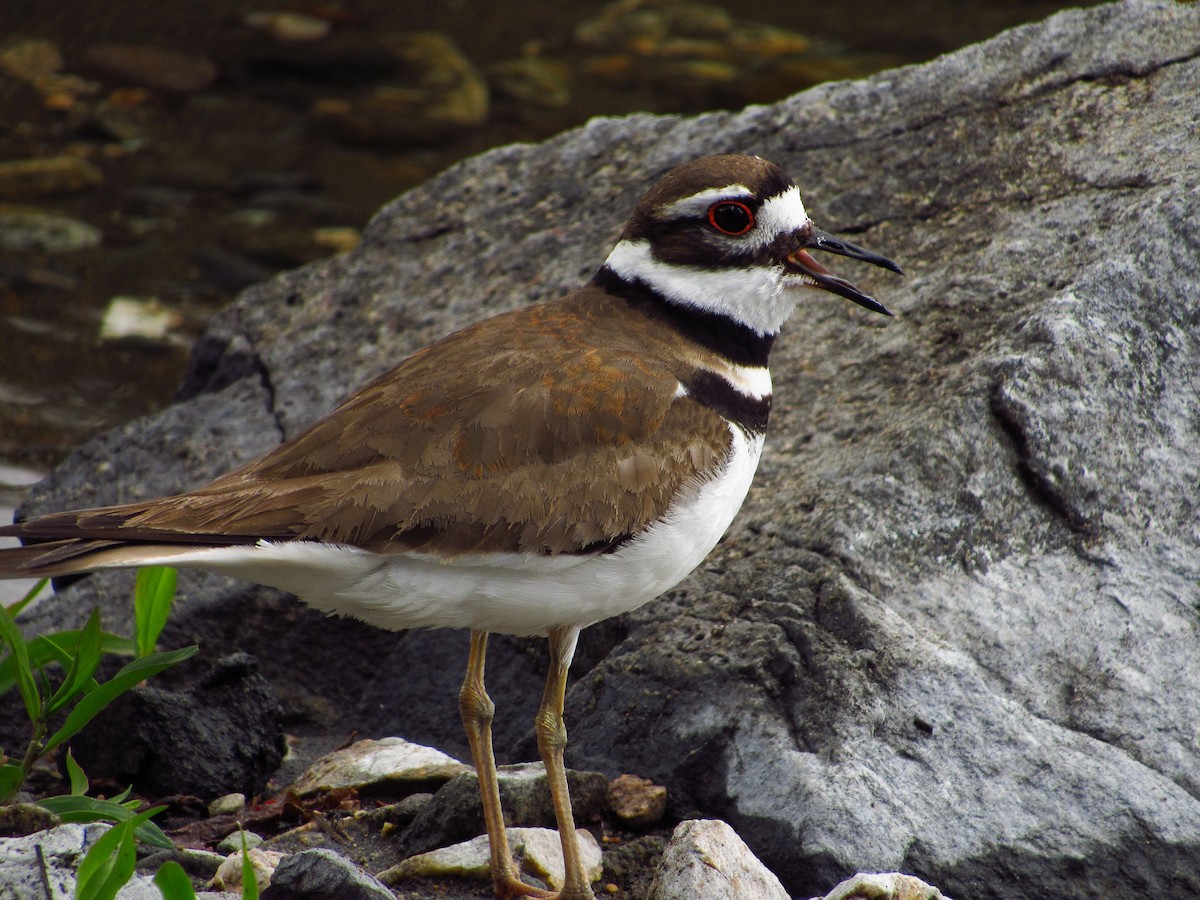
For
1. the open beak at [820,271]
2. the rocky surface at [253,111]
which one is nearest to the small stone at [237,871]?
the open beak at [820,271]

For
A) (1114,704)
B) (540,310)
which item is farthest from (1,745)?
(1114,704)

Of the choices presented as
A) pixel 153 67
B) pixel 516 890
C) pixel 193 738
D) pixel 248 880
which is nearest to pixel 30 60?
pixel 153 67

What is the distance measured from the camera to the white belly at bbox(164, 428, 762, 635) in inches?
145

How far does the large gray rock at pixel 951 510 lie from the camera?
391 cm

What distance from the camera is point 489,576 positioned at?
3773 millimetres

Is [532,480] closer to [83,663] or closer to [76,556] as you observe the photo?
[76,556]

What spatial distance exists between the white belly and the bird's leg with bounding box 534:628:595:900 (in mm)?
140

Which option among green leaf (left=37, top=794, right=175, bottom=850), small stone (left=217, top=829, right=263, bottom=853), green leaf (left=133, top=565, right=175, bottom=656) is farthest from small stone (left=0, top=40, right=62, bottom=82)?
green leaf (left=37, top=794, right=175, bottom=850)

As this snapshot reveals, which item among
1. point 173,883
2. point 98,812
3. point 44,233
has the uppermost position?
point 173,883

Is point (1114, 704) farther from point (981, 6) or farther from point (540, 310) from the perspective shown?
point (981, 6)

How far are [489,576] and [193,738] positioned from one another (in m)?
Answer: 1.26

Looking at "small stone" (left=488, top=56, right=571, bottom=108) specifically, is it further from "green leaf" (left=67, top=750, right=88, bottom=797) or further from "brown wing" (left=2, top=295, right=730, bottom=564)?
"green leaf" (left=67, top=750, right=88, bottom=797)

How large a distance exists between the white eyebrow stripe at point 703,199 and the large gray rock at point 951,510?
95cm

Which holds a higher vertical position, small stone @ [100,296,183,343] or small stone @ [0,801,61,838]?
small stone @ [0,801,61,838]
